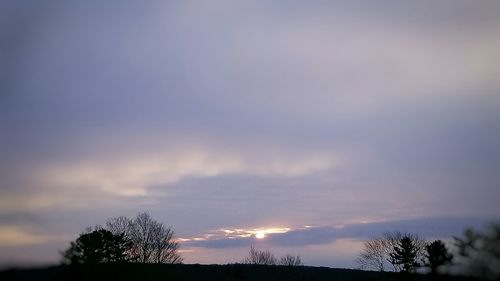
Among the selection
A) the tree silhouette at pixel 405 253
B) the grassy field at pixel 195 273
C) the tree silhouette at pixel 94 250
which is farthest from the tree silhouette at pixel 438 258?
the tree silhouette at pixel 405 253

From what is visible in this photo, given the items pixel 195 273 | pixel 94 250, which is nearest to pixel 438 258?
pixel 94 250

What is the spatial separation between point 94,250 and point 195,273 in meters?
23.3

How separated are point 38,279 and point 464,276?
3109 cm

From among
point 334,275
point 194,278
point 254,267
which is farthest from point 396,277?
point 194,278

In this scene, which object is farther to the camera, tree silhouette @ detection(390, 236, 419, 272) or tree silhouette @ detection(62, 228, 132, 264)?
tree silhouette @ detection(390, 236, 419, 272)

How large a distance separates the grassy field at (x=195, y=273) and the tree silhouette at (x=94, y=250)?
3.83ft

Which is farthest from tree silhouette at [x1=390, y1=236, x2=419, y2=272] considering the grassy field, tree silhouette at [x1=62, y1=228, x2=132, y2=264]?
tree silhouette at [x1=62, y1=228, x2=132, y2=264]

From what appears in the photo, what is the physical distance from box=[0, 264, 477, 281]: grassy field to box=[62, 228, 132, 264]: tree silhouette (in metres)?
1.17

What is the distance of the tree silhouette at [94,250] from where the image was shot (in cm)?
4394

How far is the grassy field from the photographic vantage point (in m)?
41.3

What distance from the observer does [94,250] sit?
198 ft

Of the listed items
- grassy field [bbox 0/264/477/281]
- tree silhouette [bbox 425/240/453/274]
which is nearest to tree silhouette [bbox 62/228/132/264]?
grassy field [bbox 0/264/477/281]

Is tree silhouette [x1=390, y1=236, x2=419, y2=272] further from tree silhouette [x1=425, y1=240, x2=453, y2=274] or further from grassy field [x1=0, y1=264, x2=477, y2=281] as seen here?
tree silhouette [x1=425, y1=240, x2=453, y2=274]

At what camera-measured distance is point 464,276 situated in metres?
35.3
